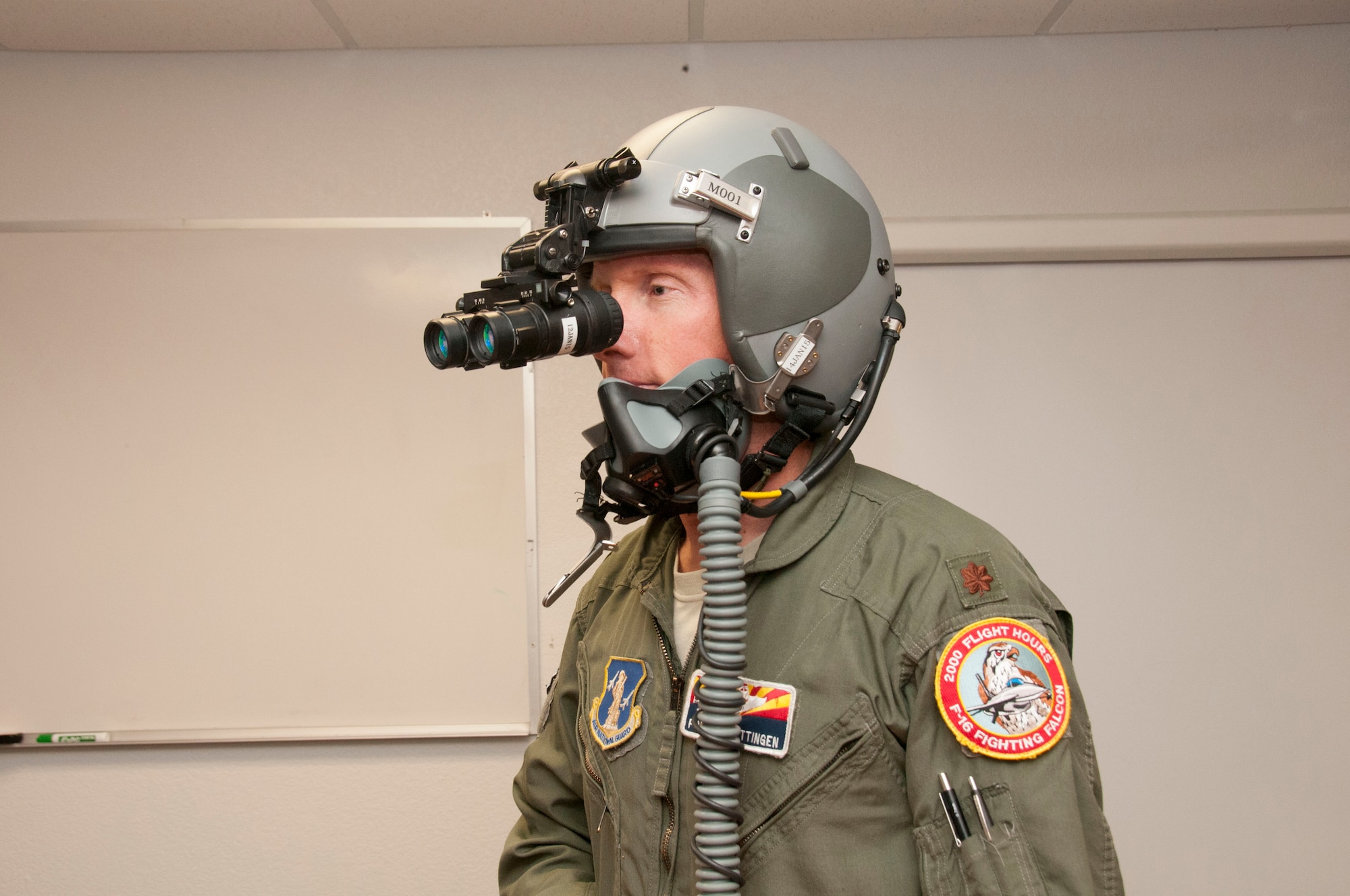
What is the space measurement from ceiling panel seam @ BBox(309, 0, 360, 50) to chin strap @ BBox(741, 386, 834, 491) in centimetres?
164

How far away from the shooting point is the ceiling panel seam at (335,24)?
6.54 ft

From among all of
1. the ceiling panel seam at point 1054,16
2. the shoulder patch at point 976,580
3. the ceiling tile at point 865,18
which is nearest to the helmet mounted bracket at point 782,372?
the shoulder patch at point 976,580

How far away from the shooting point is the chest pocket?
2.79 ft

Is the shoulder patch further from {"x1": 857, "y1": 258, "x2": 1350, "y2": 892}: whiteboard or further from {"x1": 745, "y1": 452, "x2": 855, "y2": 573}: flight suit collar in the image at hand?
{"x1": 857, "y1": 258, "x2": 1350, "y2": 892}: whiteboard

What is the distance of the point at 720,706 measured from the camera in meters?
0.86

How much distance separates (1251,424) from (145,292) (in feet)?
8.90

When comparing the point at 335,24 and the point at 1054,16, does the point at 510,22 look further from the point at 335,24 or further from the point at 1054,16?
the point at 1054,16

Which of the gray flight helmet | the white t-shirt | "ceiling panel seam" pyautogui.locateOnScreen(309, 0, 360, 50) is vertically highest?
"ceiling panel seam" pyautogui.locateOnScreen(309, 0, 360, 50)

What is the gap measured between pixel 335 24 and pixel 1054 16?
169cm

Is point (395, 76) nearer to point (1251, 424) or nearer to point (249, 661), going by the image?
point (249, 661)

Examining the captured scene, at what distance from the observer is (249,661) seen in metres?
2.13

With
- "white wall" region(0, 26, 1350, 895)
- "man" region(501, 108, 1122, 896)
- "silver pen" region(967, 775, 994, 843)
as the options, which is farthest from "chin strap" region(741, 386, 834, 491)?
"white wall" region(0, 26, 1350, 895)

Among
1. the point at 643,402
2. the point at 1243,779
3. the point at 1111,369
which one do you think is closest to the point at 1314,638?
the point at 1243,779

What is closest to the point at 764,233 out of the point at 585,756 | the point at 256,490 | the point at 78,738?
the point at 585,756
